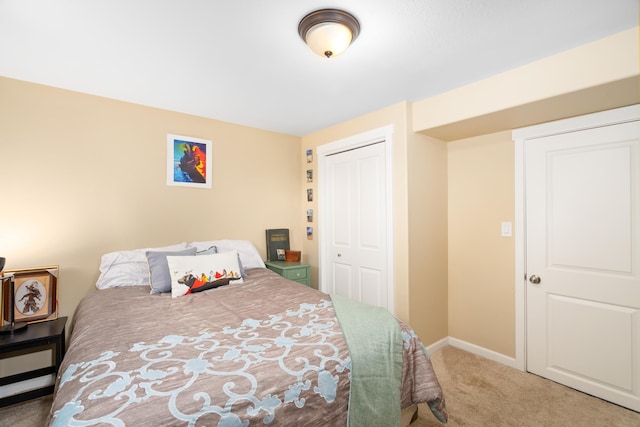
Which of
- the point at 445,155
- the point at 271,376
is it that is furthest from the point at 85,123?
the point at 445,155

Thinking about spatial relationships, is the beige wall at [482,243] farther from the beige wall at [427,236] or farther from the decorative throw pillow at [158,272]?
the decorative throw pillow at [158,272]

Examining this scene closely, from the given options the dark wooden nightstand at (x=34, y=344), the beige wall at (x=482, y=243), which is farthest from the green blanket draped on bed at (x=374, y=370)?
the dark wooden nightstand at (x=34, y=344)

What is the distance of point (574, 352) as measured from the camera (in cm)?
224

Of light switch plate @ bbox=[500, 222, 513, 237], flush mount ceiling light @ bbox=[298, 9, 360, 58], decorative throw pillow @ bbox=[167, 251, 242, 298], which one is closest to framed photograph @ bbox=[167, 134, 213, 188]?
decorative throw pillow @ bbox=[167, 251, 242, 298]

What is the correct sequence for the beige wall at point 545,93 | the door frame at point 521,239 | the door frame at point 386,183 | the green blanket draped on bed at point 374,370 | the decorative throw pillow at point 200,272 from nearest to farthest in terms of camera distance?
the green blanket draped on bed at point 374,370, the beige wall at point 545,93, the decorative throw pillow at point 200,272, the door frame at point 521,239, the door frame at point 386,183

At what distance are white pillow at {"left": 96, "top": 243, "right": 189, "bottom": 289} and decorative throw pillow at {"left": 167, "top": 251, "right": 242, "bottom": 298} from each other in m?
0.42

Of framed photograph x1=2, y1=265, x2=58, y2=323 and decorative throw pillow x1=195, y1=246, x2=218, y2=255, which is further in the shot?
decorative throw pillow x1=195, y1=246, x2=218, y2=255

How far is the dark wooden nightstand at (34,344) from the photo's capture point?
1.83 m

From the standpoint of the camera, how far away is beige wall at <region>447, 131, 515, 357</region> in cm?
262

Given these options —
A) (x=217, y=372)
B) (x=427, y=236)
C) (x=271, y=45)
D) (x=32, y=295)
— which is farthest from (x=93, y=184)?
(x=427, y=236)

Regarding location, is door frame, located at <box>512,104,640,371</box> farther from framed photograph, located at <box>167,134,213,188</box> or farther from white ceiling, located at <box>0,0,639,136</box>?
framed photograph, located at <box>167,134,213,188</box>

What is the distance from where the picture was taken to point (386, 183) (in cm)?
283

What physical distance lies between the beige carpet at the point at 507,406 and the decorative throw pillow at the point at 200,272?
1131 mm

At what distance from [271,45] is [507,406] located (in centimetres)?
283
